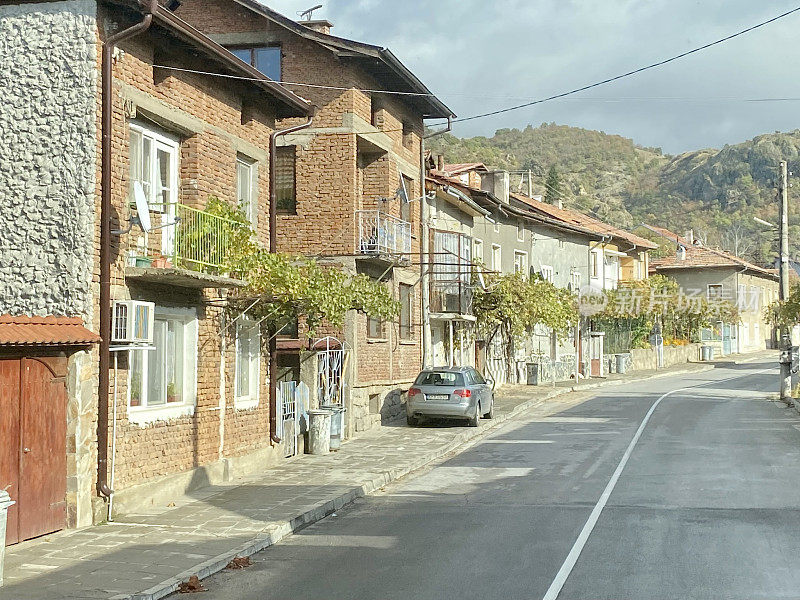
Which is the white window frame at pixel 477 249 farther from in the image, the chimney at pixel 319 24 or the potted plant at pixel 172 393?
the potted plant at pixel 172 393

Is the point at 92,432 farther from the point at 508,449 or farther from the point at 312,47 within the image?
the point at 312,47

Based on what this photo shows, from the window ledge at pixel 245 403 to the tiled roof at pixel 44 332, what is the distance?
499cm

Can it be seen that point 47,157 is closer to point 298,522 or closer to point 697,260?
point 298,522

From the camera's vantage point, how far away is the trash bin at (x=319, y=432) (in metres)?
19.4

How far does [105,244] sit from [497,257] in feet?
94.4

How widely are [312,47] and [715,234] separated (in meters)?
98.7

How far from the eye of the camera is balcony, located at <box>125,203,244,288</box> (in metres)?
13.1

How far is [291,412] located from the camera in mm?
19359

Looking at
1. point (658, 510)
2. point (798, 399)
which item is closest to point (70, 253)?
point (658, 510)

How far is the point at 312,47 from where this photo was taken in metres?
24.6

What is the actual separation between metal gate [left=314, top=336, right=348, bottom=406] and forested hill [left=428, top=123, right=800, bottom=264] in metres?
79.8

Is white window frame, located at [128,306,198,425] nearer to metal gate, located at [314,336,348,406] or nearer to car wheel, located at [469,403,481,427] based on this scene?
metal gate, located at [314,336,348,406]

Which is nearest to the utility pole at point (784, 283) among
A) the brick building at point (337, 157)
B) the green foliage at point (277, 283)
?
the brick building at point (337, 157)

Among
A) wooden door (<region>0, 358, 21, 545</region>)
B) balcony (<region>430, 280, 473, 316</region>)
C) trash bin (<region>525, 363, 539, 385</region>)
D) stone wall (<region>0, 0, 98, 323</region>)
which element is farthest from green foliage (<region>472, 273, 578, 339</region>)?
wooden door (<region>0, 358, 21, 545</region>)
